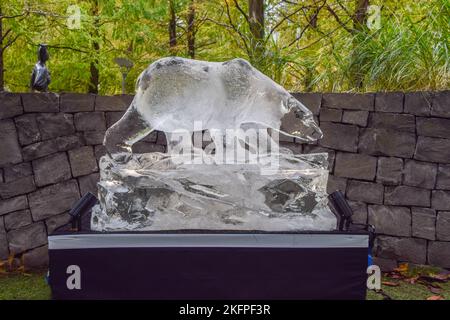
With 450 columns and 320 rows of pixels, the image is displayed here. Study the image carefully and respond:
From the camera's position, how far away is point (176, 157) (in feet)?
7.18

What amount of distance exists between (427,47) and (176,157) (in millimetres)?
1817

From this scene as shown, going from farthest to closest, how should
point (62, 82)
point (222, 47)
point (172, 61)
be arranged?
point (62, 82)
point (222, 47)
point (172, 61)

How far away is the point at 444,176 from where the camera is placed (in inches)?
108

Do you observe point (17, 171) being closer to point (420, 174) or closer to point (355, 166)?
point (355, 166)

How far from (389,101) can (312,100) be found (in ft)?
1.59

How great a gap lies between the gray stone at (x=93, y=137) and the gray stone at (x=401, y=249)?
1.97 metres

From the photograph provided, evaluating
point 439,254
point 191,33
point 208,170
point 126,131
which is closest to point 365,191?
point 439,254

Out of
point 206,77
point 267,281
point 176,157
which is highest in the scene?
point 206,77

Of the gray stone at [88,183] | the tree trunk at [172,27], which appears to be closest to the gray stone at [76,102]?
the gray stone at [88,183]

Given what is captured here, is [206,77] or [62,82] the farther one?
[62,82]

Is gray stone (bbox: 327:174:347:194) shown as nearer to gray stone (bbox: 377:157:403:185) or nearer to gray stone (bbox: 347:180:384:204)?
gray stone (bbox: 347:180:384:204)

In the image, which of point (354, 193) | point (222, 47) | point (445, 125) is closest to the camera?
point (445, 125)
